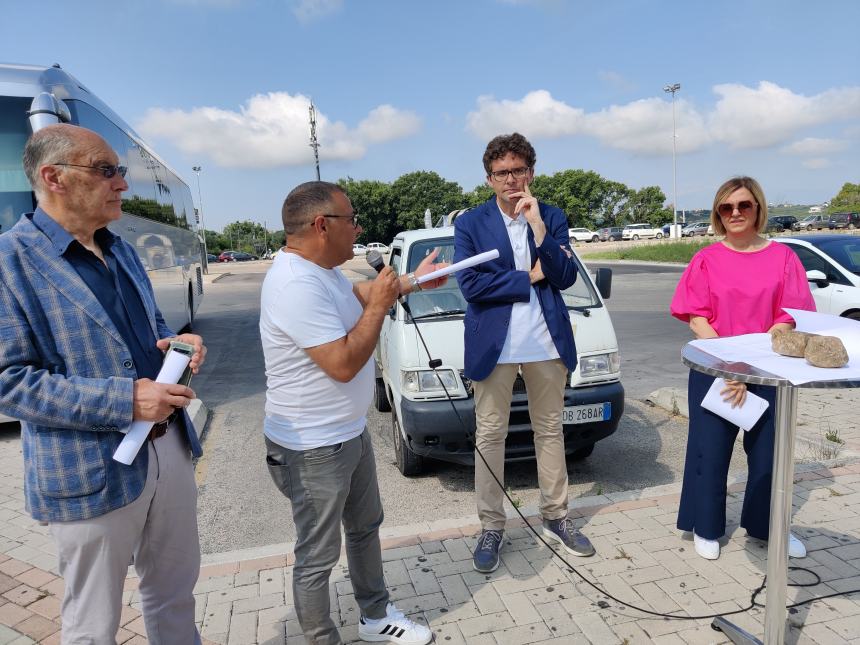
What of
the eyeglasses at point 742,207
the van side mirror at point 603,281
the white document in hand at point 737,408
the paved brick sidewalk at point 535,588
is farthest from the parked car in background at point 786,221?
the white document in hand at point 737,408

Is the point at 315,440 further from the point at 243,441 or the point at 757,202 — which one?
the point at 243,441

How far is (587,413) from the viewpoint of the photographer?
4.25 meters

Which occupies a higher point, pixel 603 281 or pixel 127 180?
pixel 127 180

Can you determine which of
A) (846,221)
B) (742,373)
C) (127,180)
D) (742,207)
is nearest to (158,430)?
(742,373)

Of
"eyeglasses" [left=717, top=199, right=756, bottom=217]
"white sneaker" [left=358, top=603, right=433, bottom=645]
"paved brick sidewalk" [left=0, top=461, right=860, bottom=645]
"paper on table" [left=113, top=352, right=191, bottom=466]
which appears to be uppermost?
"eyeglasses" [left=717, top=199, right=756, bottom=217]

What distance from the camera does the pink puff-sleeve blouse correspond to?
3.13m

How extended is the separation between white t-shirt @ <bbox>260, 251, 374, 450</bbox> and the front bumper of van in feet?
5.58

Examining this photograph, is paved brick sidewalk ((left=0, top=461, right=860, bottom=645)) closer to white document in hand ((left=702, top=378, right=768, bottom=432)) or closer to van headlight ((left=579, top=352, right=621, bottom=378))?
white document in hand ((left=702, top=378, right=768, bottom=432))

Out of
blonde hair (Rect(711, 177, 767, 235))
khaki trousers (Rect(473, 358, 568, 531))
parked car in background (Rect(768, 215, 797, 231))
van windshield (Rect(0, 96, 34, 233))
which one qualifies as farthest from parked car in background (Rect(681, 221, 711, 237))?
khaki trousers (Rect(473, 358, 568, 531))

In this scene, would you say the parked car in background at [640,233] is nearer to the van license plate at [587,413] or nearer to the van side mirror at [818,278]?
the van side mirror at [818,278]

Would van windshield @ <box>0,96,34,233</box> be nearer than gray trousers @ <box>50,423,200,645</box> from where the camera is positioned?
No

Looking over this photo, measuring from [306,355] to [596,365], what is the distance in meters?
2.67

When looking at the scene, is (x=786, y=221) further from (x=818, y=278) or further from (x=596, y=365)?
(x=596, y=365)

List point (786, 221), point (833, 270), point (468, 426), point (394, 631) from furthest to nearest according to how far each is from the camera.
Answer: point (786, 221), point (833, 270), point (468, 426), point (394, 631)
